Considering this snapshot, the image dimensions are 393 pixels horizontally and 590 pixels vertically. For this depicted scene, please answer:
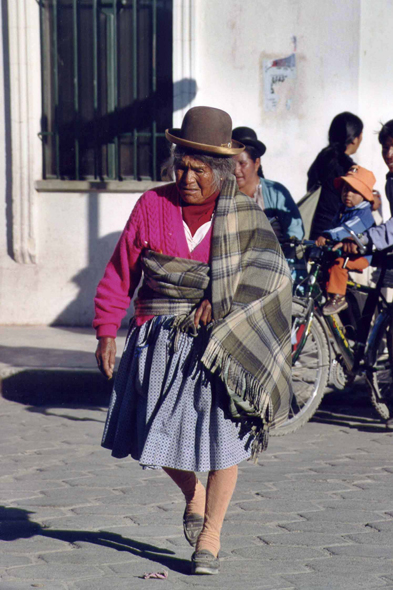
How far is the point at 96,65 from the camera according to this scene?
962cm

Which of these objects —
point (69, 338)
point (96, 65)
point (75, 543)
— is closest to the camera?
point (75, 543)

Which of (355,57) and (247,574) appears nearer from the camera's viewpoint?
(247,574)

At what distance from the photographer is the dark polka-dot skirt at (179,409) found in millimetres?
3600

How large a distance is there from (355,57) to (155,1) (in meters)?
2.04

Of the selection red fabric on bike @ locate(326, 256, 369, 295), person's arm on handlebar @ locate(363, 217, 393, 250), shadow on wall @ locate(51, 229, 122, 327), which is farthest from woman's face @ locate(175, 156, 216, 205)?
shadow on wall @ locate(51, 229, 122, 327)

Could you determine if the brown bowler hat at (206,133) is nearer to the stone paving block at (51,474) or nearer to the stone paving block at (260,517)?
the stone paving block at (260,517)

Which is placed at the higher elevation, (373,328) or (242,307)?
(242,307)

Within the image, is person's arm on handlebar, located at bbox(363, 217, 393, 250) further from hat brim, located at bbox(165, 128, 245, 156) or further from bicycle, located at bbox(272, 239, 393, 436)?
hat brim, located at bbox(165, 128, 245, 156)

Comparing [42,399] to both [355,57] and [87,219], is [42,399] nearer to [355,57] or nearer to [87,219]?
[87,219]

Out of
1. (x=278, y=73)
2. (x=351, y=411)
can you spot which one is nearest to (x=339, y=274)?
(x=351, y=411)

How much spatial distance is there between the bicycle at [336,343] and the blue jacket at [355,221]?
5.3 inches

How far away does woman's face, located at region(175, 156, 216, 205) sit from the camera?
12.0 ft

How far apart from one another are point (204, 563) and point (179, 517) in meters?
0.74

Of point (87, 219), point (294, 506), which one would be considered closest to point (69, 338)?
point (87, 219)
